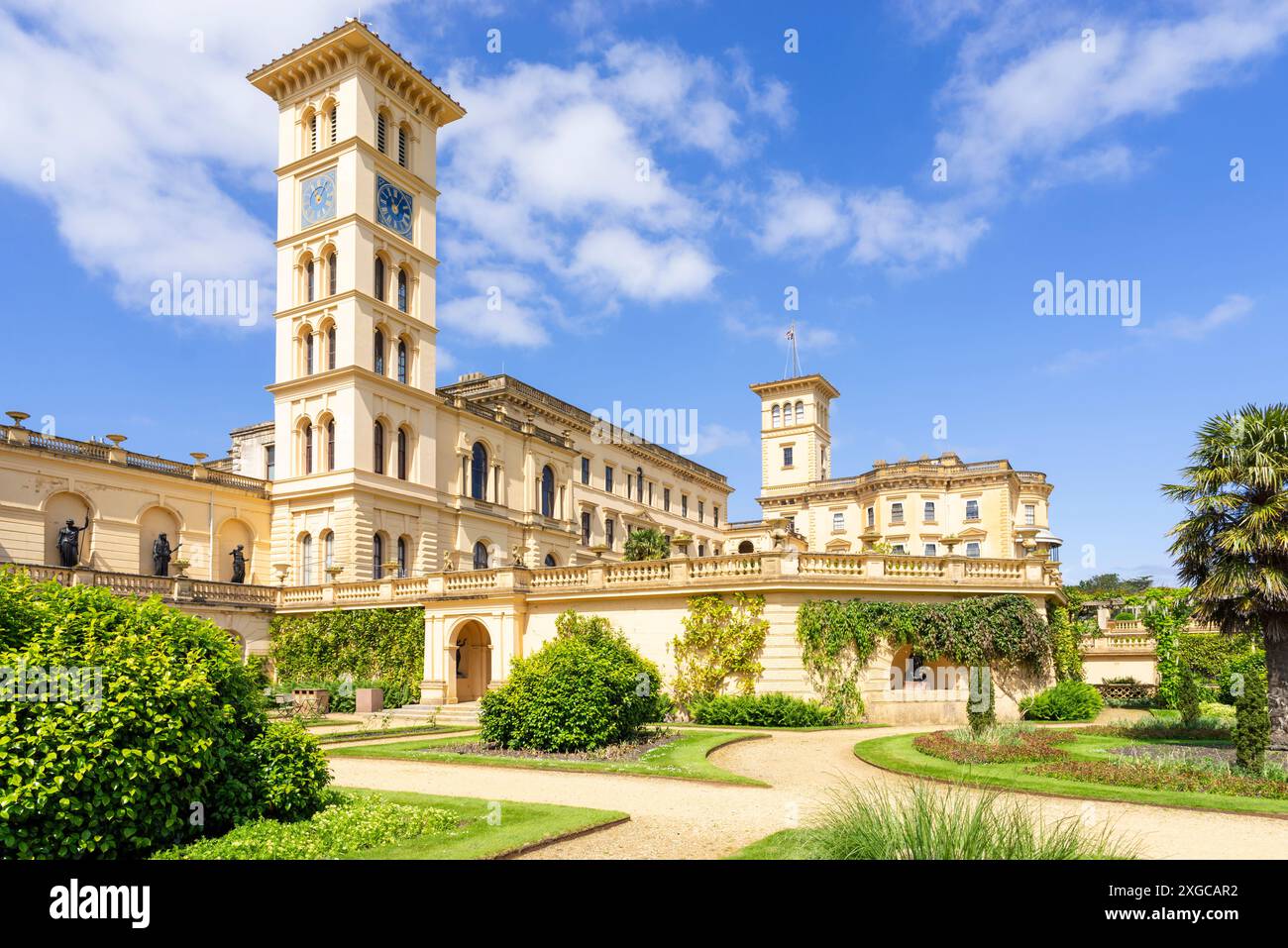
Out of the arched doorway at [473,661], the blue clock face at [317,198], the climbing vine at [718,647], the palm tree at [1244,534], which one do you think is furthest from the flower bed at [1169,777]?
the blue clock face at [317,198]

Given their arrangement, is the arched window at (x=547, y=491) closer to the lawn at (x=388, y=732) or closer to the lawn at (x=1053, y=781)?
the lawn at (x=388, y=732)

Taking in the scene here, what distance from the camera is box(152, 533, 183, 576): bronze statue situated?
130 feet

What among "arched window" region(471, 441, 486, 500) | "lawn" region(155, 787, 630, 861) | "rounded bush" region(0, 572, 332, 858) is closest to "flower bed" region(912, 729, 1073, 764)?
"lawn" region(155, 787, 630, 861)

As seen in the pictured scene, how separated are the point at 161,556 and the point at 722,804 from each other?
33.9 m

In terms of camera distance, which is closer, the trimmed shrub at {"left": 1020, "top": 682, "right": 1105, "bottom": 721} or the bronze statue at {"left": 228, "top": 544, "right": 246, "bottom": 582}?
the trimmed shrub at {"left": 1020, "top": 682, "right": 1105, "bottom": 721}

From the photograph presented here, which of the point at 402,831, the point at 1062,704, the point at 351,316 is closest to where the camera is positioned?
the point at 402,831

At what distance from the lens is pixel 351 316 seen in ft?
143

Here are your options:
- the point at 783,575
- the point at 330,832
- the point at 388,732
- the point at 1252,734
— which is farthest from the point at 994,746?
the point at 388,732

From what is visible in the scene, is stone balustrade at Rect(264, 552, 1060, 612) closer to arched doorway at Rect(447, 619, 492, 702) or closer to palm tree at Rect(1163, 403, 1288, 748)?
arched doorway at Rect(447, 619, 492, 702)

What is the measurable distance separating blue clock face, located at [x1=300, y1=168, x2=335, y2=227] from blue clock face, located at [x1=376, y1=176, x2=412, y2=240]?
87.3 inches

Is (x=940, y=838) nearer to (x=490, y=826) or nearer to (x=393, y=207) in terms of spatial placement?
(x=490, y=826)

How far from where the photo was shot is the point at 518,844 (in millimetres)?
9953
